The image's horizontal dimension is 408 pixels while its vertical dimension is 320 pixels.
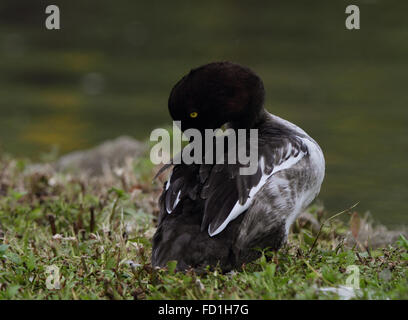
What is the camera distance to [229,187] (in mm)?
4297

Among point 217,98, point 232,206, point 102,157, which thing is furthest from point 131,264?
point 102,157

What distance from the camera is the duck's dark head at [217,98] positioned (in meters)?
4.60

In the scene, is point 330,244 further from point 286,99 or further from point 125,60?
point 125,60

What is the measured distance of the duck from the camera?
13.9ft

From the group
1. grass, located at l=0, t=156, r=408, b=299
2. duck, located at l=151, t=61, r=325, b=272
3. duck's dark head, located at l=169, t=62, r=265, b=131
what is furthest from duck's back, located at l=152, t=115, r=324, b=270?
duck's dark head, located at l=169, t=62, r=265, b=131

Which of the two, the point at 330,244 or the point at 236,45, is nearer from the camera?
the point at 330,244

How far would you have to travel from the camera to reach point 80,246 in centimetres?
497

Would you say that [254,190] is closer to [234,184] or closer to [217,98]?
[234,184]

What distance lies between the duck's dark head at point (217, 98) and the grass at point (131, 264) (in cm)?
85

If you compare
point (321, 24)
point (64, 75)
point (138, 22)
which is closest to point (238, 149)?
point (64, 75)

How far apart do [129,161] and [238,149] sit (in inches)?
118

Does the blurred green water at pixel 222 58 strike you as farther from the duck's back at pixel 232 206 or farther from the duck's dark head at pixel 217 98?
the duck's back at pixel 232 206

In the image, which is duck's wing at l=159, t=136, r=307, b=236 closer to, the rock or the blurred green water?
the blurred green water

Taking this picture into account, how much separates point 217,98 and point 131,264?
3.87 ft
